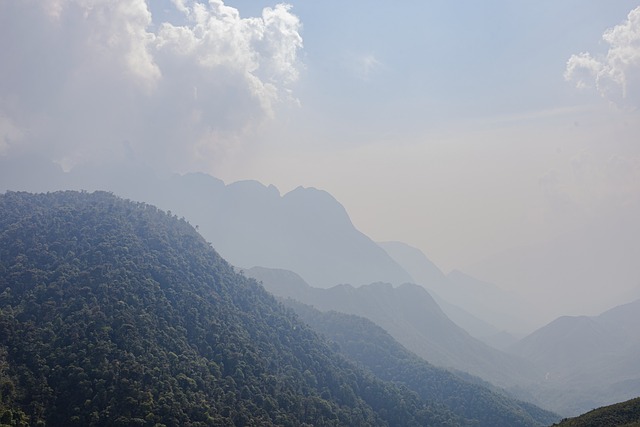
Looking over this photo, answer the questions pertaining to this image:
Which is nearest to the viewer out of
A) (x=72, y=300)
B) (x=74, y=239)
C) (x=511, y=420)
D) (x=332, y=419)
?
(x=72, y=300)

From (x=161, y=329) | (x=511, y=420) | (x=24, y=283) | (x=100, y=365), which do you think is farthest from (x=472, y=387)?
(x=24, y=283)

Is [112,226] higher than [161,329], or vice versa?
[112,226]

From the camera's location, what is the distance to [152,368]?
384 feet

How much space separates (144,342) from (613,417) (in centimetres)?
10016

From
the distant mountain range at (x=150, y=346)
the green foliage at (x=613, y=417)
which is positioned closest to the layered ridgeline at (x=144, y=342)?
the distant mountain range at (x=150, y=346)

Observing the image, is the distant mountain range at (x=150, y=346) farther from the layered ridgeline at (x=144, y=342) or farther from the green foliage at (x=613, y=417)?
the green foliage at (x=613, y=417)

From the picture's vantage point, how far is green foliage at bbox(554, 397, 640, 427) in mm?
102000

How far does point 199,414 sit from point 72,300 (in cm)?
4550

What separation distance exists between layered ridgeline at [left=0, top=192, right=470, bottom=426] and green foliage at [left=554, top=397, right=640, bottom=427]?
57.6 meters

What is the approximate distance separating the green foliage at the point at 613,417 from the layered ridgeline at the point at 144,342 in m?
57.6

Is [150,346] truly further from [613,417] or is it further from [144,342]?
[613,417]

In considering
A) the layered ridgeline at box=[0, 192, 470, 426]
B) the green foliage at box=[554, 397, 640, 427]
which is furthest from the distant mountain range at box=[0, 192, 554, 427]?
the green foliage at box=[554, 397, 640, 427]

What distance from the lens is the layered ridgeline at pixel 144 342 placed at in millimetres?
103950

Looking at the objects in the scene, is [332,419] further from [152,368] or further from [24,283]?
[24,283]
